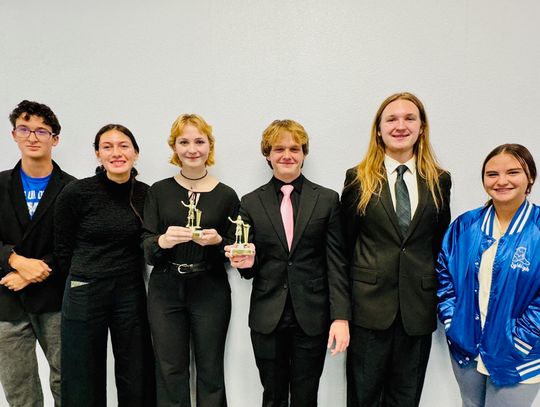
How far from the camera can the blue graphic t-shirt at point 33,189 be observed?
7.23 feet

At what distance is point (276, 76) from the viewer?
2.36 m

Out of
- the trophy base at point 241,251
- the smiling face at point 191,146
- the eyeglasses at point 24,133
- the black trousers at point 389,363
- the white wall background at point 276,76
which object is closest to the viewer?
the trophy base at point 241,251

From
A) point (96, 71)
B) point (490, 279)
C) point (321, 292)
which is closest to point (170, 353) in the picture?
point (321, 292)

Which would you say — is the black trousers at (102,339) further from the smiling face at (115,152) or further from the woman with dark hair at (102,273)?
the smiling face at (115,152)

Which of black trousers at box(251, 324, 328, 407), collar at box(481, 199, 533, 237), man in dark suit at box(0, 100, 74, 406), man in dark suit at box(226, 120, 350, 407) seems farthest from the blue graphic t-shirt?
collar at box(481, 199, 533, 237)

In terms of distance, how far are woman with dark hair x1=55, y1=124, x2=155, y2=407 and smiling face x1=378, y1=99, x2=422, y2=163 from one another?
148 cm

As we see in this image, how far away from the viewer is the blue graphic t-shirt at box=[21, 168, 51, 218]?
221 cm

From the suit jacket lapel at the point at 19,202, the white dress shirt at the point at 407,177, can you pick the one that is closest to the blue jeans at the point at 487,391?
the white dress shirt at the point at 407,177

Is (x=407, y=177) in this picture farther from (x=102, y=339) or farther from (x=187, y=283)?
(x=102, y=339)

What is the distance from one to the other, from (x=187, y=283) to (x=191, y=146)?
2.63ft

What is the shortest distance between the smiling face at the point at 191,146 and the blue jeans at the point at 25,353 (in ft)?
4.22

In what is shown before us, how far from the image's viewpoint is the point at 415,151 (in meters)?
1.98

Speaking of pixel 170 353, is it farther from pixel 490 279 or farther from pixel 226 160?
pixel 490 279

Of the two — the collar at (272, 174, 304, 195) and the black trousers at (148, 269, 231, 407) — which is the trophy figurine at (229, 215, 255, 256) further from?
the black trousers at (148, 269, 231, 407)
